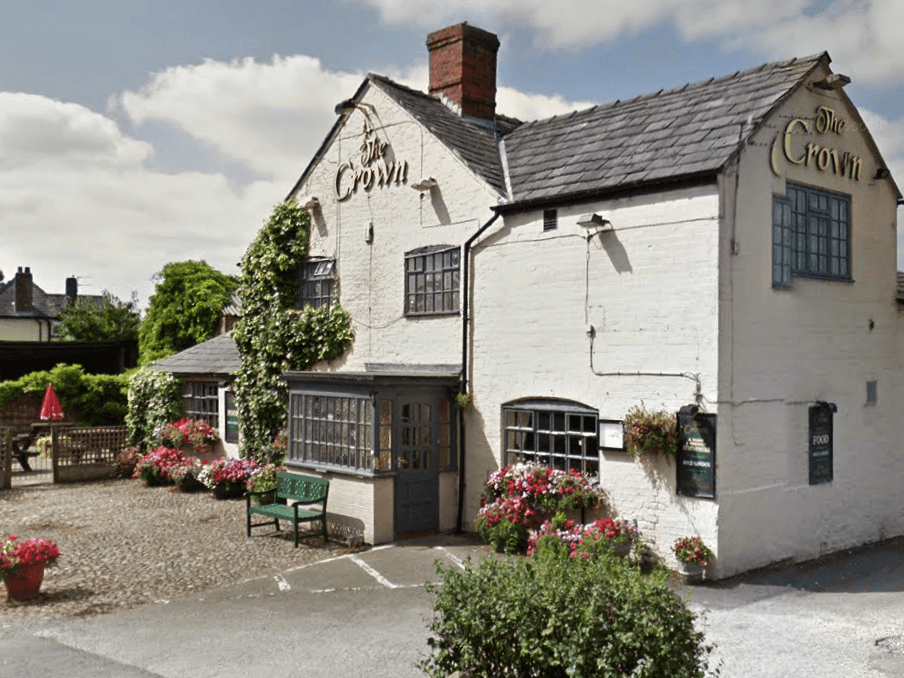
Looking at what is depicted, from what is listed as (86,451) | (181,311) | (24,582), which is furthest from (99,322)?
(24,582)

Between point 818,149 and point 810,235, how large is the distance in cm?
131

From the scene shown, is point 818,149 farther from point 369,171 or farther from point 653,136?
point 369,171

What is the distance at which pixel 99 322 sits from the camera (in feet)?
Answer: 136

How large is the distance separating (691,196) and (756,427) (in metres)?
3.29

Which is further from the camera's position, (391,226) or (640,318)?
(391,226)

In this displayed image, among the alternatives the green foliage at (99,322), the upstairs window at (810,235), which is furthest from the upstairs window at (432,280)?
the green foliage at (99,322)

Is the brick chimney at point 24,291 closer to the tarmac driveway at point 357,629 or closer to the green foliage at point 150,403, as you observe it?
the green foliage at point 150,403

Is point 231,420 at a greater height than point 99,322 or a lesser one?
lesser

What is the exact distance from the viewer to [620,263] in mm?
12781

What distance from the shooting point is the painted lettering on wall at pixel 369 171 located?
16422 millimetres

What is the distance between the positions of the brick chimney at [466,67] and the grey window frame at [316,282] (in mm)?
4117

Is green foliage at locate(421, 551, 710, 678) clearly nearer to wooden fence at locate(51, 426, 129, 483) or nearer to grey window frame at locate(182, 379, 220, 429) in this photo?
grey window frame at locate(182, 379, 220, 429)

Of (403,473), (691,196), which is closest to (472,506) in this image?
(403,473)

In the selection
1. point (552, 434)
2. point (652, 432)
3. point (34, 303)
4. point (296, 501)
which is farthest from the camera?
point (34, 303)
